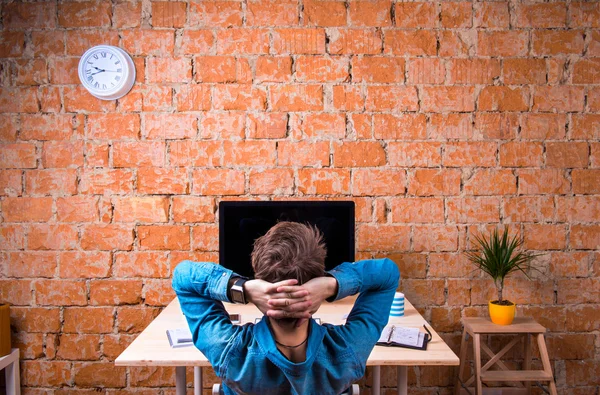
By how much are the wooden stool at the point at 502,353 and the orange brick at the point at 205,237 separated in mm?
1374

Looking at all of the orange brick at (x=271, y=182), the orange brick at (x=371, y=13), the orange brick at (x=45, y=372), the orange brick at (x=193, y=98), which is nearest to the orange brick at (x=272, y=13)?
the orange brick at (x=371, y=13)

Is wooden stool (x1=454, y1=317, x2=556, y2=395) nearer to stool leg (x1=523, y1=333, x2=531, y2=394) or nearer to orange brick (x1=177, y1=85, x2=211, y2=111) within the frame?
stool leg (x1=523, y1=333, x2=531, y2=394)

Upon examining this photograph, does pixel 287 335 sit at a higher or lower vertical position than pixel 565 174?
lower

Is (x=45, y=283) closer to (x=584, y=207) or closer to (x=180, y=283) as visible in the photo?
(x=180, y=283)

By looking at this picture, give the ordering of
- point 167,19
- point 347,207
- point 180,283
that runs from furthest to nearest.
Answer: point 167,19 → point 347,207 → point 180,283

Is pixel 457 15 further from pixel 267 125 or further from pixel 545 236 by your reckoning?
pixel 545 236

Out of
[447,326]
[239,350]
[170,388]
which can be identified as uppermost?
[239,350]

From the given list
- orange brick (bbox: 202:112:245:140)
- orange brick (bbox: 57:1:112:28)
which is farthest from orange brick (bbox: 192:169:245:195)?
orange brick (bbox: 57:1:112:28)

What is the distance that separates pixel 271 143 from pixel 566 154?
5.18 feet

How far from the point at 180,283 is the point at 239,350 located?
0.24 m

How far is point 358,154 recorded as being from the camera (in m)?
2.53

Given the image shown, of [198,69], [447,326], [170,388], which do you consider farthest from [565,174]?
[170,388]

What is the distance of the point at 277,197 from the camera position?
2539 millimetres

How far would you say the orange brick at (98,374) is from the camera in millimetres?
2584
